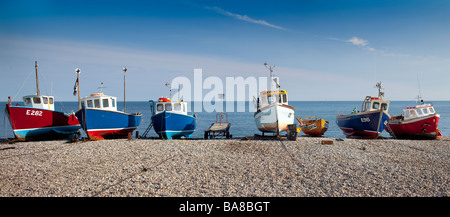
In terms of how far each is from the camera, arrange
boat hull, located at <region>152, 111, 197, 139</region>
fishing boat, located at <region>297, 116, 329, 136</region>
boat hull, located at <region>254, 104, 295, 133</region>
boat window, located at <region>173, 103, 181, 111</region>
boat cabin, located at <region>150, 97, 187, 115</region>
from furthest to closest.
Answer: fishing boat, located at <region>297, 116, 329, 136</region> → boat window, located at <region>173, 103, 181, 111</region> → boat cabin, located at <region>150, 97, 187, 115</region> → boat hull, located at <region>152, 111, 197, 139</region> → boat hull, located at <region>254, 104, 295, 133</region>

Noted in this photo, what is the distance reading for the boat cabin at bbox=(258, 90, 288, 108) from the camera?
23359mm

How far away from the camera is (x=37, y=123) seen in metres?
21.4

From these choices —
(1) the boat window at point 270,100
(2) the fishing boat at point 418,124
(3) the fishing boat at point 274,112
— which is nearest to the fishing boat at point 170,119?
(3) the fishing boat at point 274,112

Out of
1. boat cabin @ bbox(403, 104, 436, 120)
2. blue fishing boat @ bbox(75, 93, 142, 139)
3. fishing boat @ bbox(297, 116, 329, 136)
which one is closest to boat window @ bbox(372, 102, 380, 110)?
boat cabin @ bbox(403, 104, 436, 120)

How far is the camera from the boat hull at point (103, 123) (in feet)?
66.0

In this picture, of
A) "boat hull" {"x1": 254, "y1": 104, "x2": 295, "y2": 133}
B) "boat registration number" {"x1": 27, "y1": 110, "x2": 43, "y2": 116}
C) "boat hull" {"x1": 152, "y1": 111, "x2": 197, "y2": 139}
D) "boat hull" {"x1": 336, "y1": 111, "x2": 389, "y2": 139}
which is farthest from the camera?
"boat hull" {"x1": 336, "y1": 111, "x2": 389, "y2": 139}

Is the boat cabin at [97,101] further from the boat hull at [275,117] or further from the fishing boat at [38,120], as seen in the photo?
the boat hull at [275,117]

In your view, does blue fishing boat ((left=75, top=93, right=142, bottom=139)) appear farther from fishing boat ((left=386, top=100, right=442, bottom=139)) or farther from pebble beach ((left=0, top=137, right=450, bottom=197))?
fishing boat ((left=386, top=100, right=442, bottom=139))

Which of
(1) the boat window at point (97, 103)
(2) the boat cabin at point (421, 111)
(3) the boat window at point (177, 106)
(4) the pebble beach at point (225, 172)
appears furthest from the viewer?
(3) the boat window at point (177, 106)

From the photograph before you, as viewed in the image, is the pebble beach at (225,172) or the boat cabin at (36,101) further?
the boat cabin at (36,101)

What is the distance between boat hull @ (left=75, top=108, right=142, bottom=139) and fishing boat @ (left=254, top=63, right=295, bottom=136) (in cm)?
1352

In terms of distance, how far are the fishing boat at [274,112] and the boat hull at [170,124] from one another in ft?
25.0

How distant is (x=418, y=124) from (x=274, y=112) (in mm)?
14461

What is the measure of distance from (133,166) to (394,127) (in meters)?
26.3
